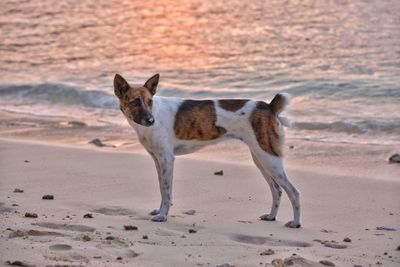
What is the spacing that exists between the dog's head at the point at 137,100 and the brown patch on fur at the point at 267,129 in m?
0.87

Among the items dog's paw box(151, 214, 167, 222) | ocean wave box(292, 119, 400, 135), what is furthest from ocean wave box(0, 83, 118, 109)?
dog's paw box(151, 214, 167, 222)

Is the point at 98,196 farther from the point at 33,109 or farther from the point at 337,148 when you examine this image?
the point at 33,109

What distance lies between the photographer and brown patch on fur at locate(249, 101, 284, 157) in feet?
26.2

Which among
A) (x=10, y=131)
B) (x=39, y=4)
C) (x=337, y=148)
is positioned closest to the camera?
(x=337, y=148)

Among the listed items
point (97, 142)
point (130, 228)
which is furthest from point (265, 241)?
point (97, 142)

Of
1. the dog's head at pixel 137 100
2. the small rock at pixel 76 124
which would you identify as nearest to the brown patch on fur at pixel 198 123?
the dog's head at pixel 137 100

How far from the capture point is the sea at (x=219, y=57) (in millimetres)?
14898

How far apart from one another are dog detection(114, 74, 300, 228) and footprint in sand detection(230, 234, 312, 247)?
0.74 m

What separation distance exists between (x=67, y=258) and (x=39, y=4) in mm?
25607

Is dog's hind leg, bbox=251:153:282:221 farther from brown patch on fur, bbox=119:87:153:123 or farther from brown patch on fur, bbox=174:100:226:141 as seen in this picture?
brown patch on fur, bbox=119:87:153:123

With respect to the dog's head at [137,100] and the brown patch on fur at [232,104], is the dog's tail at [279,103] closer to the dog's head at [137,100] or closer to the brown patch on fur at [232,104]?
the brown patch on fur at [232,104]

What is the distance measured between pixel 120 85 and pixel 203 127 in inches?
31.6

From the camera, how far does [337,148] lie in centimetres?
1156

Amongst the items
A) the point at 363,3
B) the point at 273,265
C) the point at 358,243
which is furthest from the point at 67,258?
the point at 363,3
